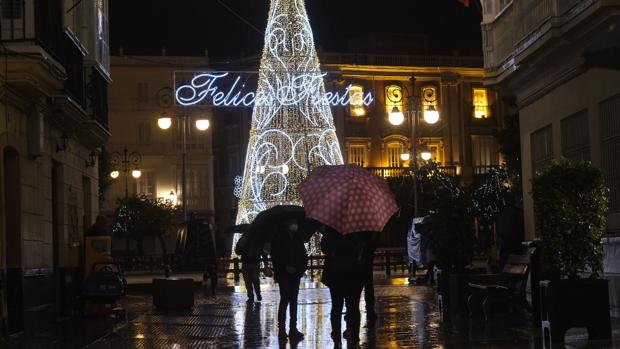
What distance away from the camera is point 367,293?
57.4 feet

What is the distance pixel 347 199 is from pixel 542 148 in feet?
27.3

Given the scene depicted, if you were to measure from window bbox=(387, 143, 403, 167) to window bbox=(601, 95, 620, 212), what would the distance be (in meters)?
52.7

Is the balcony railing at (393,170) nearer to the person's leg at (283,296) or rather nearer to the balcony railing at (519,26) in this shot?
the balcony railing at (519,26)

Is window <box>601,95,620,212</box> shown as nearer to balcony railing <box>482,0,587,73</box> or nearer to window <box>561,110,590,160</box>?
window <box>561,110,590,160</box>

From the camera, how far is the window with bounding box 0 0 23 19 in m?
16.5

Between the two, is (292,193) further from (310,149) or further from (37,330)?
(37,330)

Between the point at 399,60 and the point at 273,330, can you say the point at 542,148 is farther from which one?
the point at 399,60

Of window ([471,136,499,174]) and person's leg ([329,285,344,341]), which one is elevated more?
window ([471,136,499,174])

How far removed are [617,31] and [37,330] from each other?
421 inches

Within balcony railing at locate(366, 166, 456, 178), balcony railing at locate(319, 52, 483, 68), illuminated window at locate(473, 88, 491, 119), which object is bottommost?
balcony railing at locate(366, 166, 456, 178)

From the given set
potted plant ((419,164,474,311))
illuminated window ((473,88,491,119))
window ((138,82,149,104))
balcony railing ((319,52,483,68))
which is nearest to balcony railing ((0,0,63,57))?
potted plant ((419,164,474,311))

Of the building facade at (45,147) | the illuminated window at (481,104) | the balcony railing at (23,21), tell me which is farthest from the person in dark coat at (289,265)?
the illuminated window at (481,104)

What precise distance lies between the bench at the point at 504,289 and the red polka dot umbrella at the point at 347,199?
2.68 metres

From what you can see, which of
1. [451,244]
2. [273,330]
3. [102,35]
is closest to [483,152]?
[102,35]
